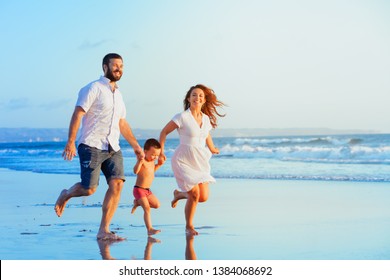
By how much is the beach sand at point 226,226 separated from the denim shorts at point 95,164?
60 centimetres

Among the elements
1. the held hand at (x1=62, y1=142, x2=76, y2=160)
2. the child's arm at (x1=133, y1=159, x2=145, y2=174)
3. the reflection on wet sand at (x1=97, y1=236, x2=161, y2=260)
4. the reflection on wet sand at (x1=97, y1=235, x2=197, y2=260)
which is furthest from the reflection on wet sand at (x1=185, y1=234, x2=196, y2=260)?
the held hand at (x1=62, y1=142, x2=76, y2=160)

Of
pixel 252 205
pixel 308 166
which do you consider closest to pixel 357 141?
pixel 308 166

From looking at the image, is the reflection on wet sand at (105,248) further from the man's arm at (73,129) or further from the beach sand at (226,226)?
the man's arm at (73,129)

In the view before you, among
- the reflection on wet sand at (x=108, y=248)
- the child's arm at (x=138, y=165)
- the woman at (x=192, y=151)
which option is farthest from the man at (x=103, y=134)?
the woman at (x=192, y=151)

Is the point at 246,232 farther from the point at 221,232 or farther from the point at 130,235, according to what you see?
the point at 130,235

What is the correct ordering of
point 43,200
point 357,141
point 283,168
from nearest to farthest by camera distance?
point 43,200, point 283,168, point 357,141

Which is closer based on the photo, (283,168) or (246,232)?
(246,232)

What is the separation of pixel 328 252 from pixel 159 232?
→ 5.81 feet

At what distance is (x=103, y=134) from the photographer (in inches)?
268

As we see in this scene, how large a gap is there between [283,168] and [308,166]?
0.87 meters

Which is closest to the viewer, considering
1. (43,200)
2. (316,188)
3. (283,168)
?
(43,200)

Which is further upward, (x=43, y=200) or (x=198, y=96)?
(x=198, y=96)

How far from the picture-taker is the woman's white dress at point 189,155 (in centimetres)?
759

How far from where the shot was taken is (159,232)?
7.23 meters
